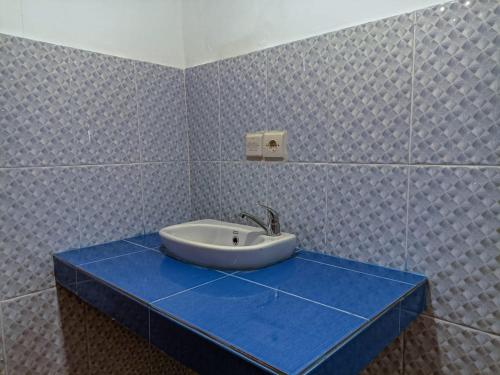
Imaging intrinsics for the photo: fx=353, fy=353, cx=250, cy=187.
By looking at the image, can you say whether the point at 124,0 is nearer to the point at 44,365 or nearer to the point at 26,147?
the point at 26,147

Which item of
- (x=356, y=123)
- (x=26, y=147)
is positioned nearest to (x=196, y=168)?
(x=26, y=147)

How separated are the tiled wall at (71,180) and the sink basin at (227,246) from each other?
0.83 ft

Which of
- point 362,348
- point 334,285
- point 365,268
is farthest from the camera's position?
point 365,268

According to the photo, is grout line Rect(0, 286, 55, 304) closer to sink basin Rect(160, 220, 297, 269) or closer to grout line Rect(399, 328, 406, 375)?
sink basin Rect(160, 220, 297, 269)

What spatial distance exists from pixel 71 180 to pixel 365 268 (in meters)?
0.96

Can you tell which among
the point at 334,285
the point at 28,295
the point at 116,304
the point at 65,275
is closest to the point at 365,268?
the point at 334,285

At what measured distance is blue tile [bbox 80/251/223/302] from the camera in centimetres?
86

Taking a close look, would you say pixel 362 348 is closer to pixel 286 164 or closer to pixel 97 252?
pixel 286 164

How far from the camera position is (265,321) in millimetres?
686

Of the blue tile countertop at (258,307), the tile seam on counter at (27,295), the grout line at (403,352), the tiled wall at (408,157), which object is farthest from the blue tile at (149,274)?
the grout line at (403,352)

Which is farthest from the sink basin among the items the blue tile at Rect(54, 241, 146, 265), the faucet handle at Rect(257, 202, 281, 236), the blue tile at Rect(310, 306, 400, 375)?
the blue tile at Rect(310, 306, 400, 375)

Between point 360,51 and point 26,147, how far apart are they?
1.01m

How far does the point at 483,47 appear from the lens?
2.53 ft

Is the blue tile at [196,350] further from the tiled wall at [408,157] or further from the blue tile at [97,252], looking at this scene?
the tiled wall at [408,157]
